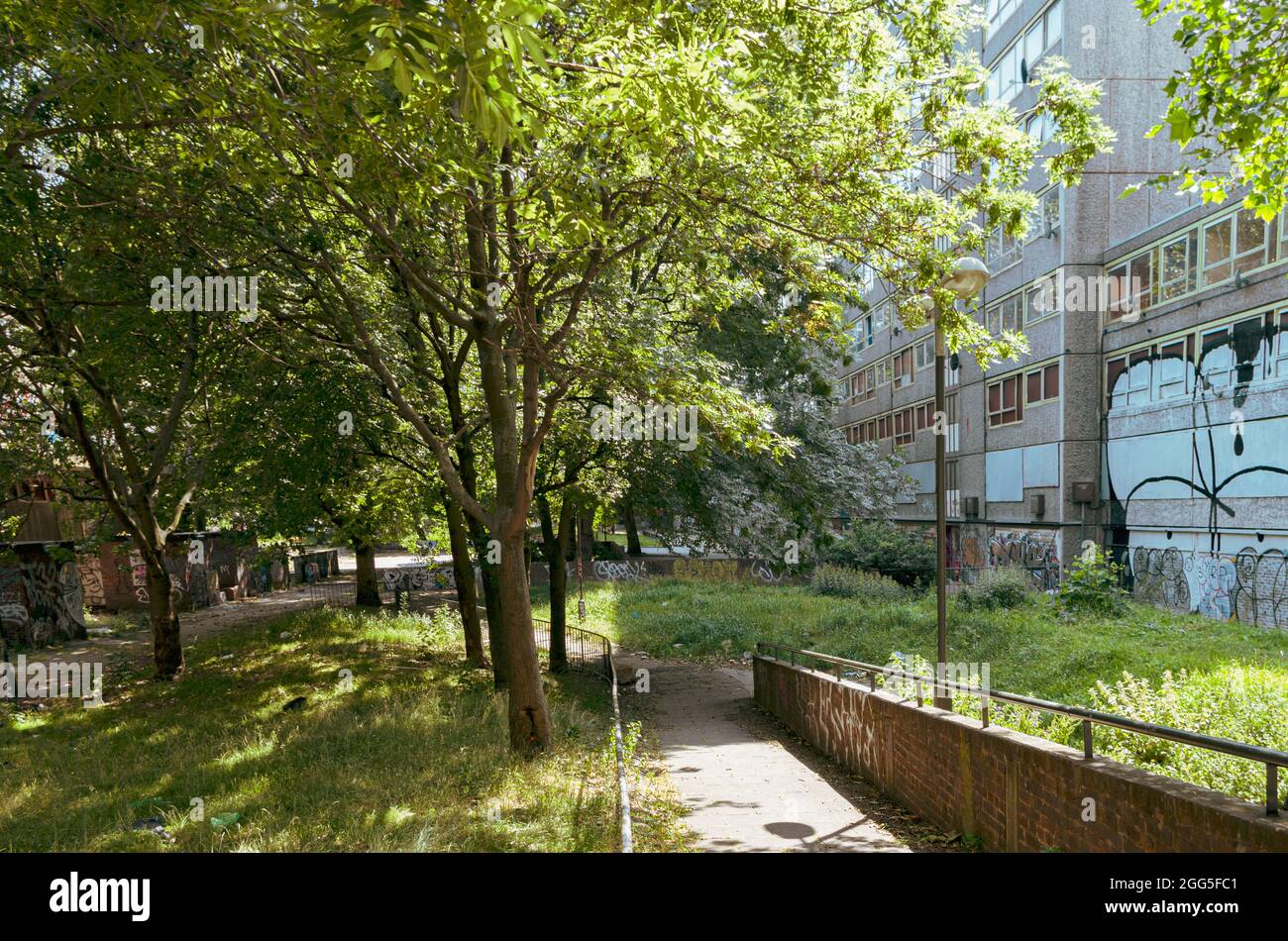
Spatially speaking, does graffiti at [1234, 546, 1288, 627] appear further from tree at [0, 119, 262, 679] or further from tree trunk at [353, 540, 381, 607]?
tree trunk at [353, 540, 381, 607]

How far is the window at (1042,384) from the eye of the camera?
26.5m

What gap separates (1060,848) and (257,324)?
11.4 m

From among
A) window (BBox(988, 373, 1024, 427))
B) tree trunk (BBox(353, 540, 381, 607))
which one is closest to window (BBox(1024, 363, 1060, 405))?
window (BBox(988, 373, 1024, 427))

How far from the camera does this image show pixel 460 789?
8.30m

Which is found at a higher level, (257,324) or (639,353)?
(257,324)

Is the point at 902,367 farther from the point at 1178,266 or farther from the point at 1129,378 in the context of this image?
the point at 1178,266

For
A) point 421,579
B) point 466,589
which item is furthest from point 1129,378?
point 421,579

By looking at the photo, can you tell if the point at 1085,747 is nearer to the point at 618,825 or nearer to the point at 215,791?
the point at 618,825

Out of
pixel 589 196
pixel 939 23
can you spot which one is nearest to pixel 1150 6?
pixel 939 23

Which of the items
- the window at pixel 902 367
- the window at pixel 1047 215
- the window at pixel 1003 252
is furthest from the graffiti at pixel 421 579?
the window at pixel 1047 215

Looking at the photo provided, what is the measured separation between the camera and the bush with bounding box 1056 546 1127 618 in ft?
63.1
